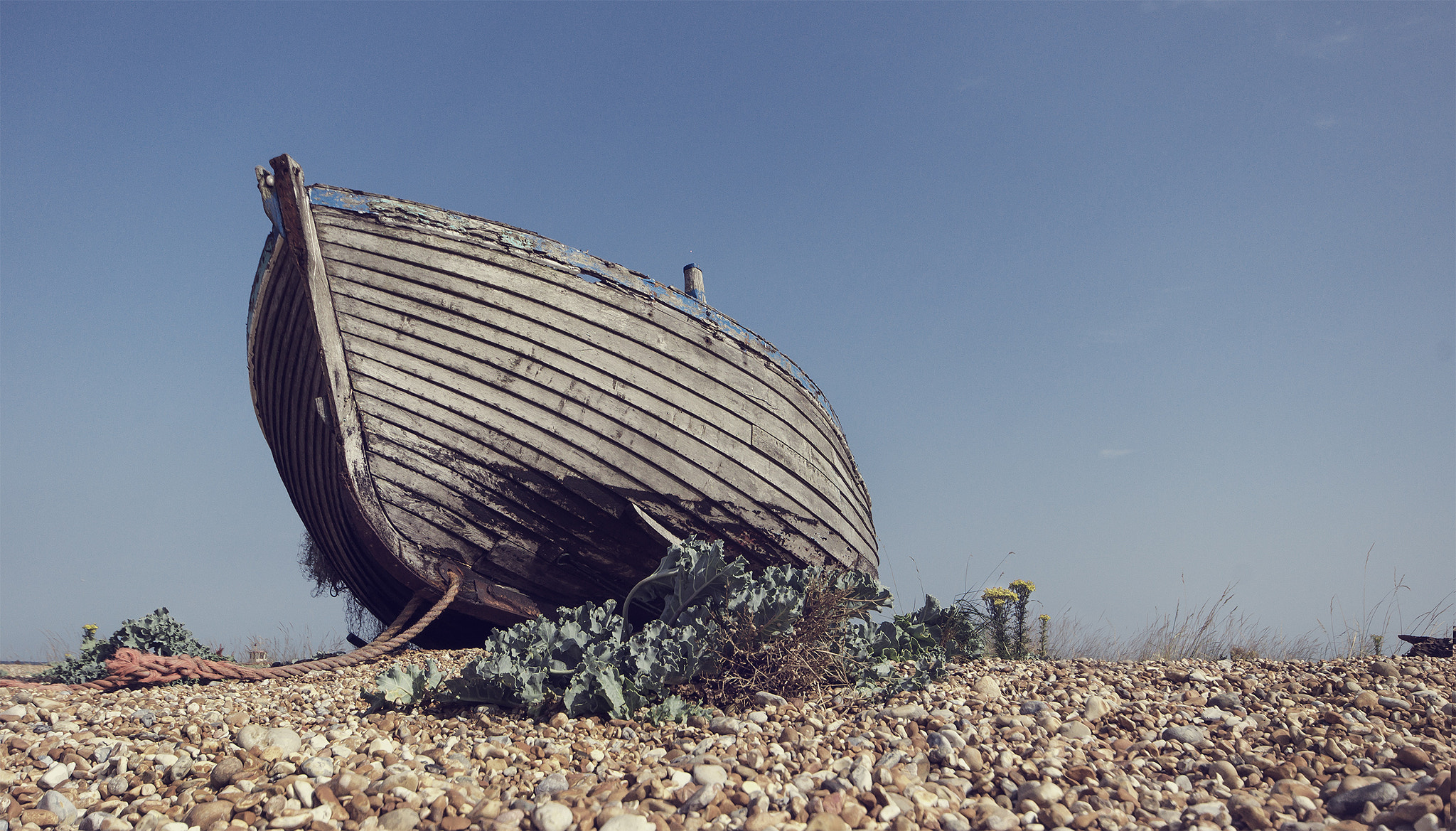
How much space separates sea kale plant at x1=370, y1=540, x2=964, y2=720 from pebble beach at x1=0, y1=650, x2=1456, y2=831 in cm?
11

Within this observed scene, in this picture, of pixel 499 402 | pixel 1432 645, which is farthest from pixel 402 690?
pixel 1432 645

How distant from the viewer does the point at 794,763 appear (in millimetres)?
2482

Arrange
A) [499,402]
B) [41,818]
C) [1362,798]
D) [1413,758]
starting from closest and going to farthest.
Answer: [1362,798]
[41,818]
[1413,758]
[499,402]

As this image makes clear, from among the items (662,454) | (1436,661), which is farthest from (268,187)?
(1436,661)

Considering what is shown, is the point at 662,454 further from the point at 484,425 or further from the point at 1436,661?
the point at 1436,661

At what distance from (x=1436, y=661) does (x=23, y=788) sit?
21.5ft

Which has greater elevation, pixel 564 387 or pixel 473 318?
pixel 473 318

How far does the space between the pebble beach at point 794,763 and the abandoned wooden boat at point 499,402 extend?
1493 millimetres

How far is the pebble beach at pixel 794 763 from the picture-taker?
206cm

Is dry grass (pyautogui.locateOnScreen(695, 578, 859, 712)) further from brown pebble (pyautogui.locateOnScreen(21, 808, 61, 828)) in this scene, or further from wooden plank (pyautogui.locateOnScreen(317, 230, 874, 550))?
brown pebble (pyautogui.locateOnScreen(21, 808, 61, 828))

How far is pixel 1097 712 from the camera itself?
9.72 ft

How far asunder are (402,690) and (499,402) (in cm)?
199

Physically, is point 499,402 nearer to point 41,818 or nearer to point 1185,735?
point 41,818

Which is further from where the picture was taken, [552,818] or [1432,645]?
[1432,645]
